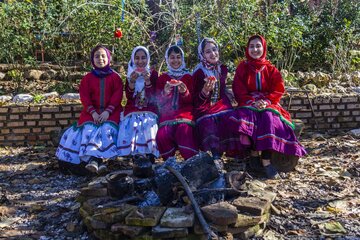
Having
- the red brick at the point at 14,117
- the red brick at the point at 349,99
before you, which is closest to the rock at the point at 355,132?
the red brick at the point at 349,99

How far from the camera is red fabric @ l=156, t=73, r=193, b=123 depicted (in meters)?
5.13

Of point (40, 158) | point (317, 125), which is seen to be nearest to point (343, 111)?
point (317, 125)

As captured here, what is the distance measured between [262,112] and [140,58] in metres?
1.35

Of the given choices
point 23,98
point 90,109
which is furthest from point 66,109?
point 90,109

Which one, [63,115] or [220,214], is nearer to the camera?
[220,214]

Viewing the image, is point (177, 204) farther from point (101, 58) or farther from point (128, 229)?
point (101, 58)

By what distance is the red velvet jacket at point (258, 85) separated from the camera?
5.23 metres

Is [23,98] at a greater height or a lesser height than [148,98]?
lesser

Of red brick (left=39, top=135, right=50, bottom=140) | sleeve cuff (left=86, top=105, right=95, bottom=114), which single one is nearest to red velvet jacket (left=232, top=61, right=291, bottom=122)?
sleeve cuff (left=86, top=105, right=95, bottom=114)

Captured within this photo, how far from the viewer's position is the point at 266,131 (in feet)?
16.3

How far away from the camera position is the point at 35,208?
4.48 metres

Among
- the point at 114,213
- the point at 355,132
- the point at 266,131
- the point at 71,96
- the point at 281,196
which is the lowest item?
the point at 281,196

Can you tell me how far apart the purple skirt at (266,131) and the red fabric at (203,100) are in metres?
0.20

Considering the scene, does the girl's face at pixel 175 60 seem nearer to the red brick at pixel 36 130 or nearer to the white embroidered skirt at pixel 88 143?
the white embroidered skirt at pixel 88 143
